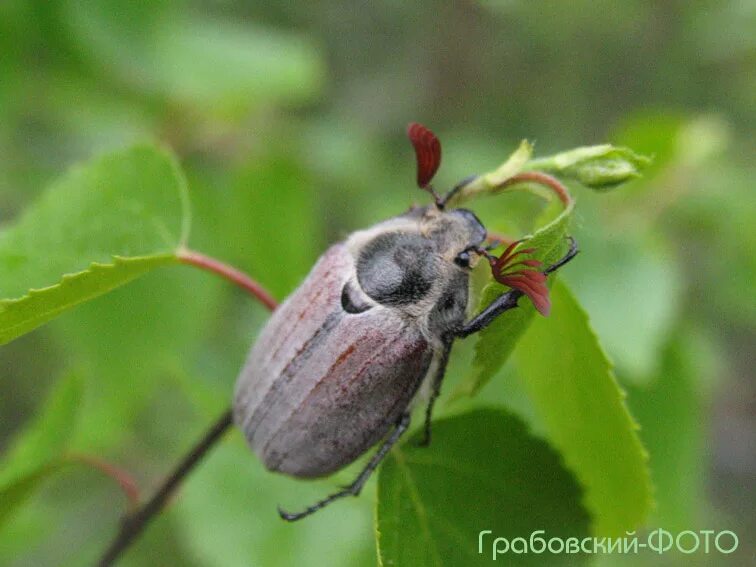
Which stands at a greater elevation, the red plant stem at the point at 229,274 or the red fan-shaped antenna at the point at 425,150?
the red fan-shaped antenna at the point at 425,150

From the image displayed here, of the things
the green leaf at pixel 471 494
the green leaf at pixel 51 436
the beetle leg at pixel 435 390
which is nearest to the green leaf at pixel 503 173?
the beetle leg at pixel 435 390

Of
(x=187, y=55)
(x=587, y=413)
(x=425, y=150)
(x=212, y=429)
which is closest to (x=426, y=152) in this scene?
(x=425, y=150)

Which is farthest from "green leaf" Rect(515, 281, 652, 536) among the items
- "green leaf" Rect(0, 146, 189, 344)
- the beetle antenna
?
"green leaf" Rect(0, 146, 189, 344)

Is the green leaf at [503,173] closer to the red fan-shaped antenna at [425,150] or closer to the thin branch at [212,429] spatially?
the red fan-shaped antenna at [425,150]

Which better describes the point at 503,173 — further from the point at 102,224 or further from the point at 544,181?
the point at 102,224

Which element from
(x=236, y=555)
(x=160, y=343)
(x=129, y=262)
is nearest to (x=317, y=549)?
(x=236, y=555)

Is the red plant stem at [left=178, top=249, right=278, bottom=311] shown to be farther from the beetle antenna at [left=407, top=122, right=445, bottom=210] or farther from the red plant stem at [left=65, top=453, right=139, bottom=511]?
the red plant stem at [left=65, top=453, right=139, bottom=511]

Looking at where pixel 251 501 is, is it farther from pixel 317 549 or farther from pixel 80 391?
pixel 80 391

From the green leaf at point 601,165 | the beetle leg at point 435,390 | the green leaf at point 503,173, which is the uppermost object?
the green leaf at point 601,165
